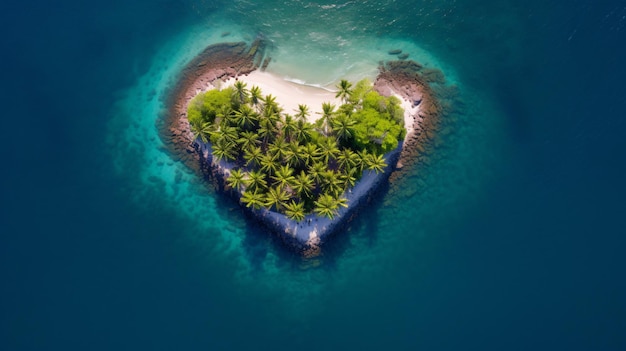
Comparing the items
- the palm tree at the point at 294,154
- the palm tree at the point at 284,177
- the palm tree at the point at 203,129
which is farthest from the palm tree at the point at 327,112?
the palm tree at the point at 203,129

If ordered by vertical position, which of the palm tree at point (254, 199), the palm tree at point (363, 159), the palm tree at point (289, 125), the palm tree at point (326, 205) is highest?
the palm tree at point (289, 125)

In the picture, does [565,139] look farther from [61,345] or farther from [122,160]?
[61,345]

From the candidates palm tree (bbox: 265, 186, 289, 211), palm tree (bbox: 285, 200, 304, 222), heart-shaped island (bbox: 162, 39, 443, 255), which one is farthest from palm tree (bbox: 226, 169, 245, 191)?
palm tree (bbox: 285, 200, 304, 222)

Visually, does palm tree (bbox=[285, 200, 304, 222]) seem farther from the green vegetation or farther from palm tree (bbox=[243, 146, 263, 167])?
palm tree (bbox=[243, 146, 263, 167])

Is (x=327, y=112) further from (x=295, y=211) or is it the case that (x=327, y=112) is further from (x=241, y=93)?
(x=295, y=211)

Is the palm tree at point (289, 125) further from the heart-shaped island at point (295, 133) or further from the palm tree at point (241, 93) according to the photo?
the palm tree at point (241, 93)

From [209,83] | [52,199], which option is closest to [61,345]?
[52,199]

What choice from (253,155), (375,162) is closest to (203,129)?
(253,155)

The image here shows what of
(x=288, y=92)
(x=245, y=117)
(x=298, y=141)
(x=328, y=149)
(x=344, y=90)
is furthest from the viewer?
(x=288, y=92)
